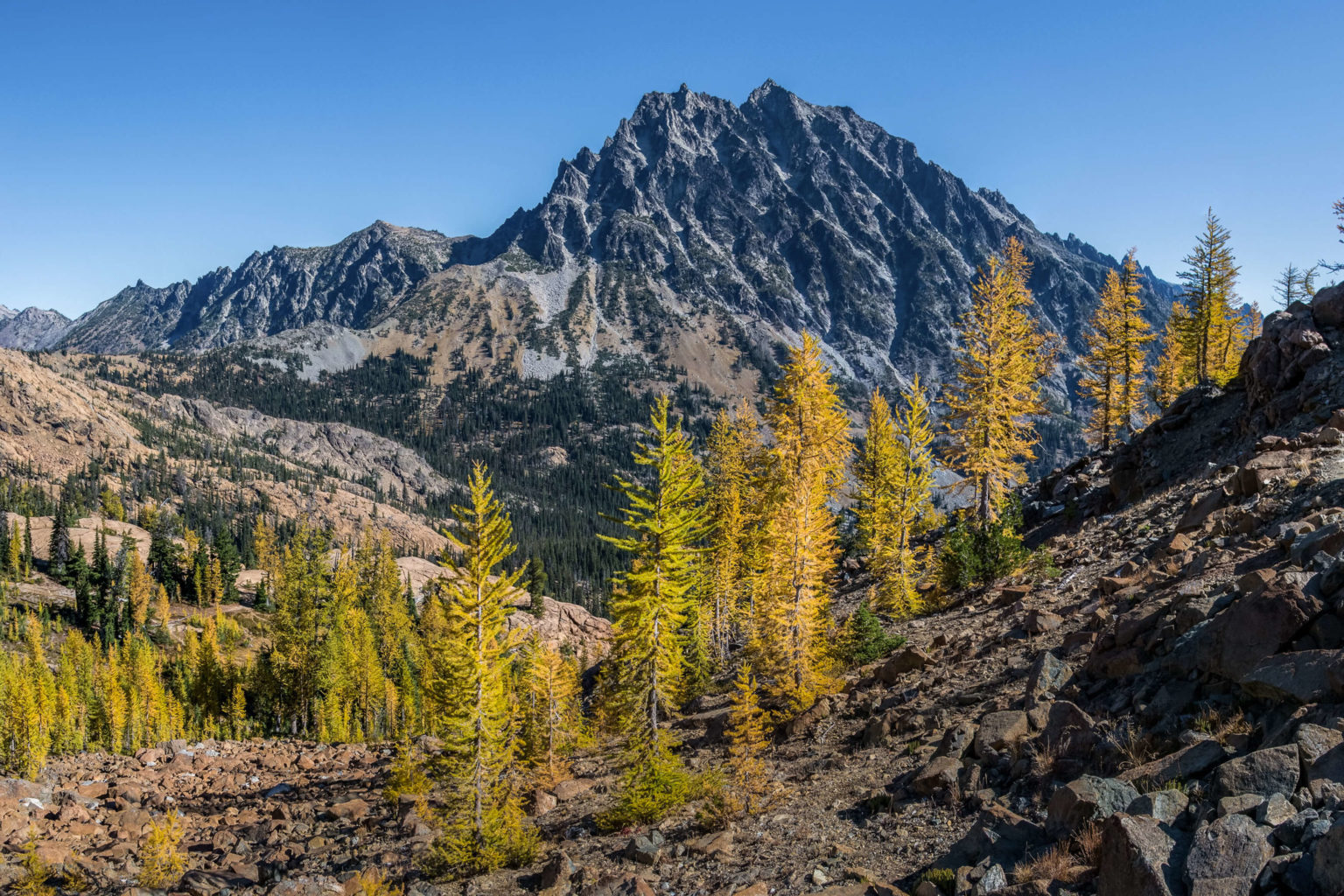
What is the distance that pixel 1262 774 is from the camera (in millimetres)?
7031


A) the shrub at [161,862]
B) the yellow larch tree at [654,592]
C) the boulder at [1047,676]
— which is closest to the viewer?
the boulder at [1047,676]

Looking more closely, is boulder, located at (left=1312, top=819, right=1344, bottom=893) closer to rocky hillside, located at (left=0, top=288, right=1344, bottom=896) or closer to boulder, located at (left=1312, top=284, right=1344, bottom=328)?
rocky hillside, located at (left=0, top=288, right=1344, bottom=896)

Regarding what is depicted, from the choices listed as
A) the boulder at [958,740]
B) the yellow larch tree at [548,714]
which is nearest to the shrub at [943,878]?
the boulder at [958,740]

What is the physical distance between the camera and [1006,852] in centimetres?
883

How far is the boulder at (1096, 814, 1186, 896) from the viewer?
21.0 ft

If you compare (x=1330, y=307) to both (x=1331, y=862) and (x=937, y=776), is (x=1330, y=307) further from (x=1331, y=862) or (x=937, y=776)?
(x=1331, y=862)

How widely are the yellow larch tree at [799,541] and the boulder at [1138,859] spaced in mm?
14296

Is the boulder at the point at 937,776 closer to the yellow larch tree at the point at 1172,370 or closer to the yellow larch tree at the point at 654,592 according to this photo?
the yellow larch tree at the point at 654,592

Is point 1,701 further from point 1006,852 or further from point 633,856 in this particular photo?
point 1006,852

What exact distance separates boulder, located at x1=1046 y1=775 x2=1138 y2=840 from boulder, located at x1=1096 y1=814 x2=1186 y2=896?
121cm

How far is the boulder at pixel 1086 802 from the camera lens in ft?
27.2

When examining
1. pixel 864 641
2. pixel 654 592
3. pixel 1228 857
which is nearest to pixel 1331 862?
pixel 1228 857

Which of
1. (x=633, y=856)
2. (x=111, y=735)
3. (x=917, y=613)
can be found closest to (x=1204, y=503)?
(x=917, y=613)

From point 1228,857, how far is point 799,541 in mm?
16954
